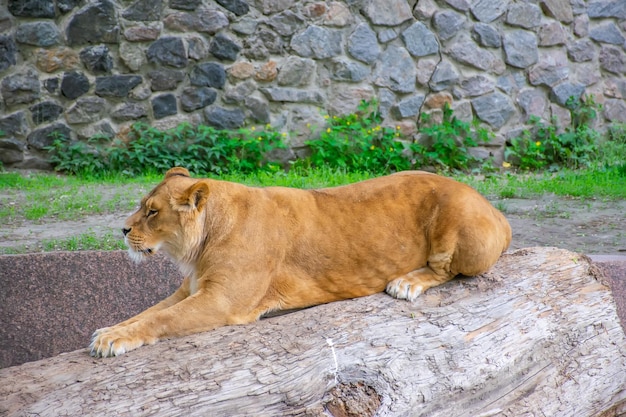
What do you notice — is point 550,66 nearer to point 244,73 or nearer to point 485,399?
Answer: point 244,73

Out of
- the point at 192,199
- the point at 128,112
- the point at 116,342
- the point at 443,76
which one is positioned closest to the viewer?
the point at 116,342

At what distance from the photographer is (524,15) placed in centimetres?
1057

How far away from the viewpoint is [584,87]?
1098 centimetres

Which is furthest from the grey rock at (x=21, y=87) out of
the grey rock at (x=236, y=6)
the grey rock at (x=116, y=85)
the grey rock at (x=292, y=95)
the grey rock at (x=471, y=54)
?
the grey rock at (x=471, y=54)

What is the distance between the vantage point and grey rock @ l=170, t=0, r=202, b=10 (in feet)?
30.9

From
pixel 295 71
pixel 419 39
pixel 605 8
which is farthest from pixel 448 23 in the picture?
pixel 605 8

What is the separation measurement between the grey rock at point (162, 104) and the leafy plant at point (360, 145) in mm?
1831

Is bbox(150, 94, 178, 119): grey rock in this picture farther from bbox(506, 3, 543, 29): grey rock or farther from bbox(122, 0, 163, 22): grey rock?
bbox(506, 3, 543, 29): grey rock

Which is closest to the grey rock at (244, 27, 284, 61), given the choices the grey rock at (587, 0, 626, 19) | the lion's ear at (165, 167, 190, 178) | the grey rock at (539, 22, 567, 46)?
the grey rock at (539, 22, 567, 46)

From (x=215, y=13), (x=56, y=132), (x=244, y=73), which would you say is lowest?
(x=56, y=132)

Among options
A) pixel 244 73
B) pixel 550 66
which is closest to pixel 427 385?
pixel 244 73

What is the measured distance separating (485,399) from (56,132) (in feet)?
23.2

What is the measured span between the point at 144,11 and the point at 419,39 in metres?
3.67

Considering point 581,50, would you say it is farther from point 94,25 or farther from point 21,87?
point 21,87
